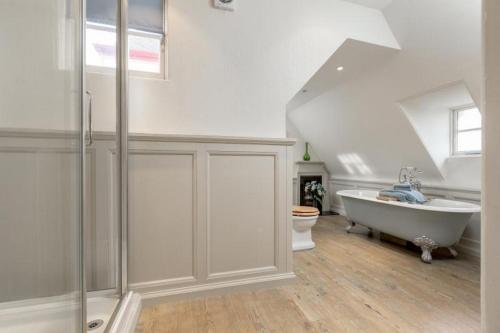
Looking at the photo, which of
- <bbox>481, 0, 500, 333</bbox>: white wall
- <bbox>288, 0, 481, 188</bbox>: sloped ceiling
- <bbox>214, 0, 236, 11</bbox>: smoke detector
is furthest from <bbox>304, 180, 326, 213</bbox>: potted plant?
<bbox>481, 0, 500, 333</bbox>: white wall

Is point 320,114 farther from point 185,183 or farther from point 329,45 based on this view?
point 185,183

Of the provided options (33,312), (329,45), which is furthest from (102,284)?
(329,45)

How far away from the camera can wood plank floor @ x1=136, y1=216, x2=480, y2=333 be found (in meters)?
1.49

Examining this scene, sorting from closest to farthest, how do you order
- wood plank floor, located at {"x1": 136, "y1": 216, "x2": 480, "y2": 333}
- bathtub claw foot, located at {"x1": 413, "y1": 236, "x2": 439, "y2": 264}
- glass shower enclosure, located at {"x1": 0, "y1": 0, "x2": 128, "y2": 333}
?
glass shower enclosure, located at {"x1": 0, "y1": 0, "x2": 128, "y2": 333}
wood plank floor, located at {"x1": 136, "y1": 216, "x2": 480, "y2": 333}
bathtub claw foot, located at {"x1": 413, "y1": 236, "x2": 439, "y2": 264}

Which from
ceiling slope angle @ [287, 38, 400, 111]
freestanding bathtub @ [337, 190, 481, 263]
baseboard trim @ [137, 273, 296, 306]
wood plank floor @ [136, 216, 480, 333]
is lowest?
wood plank floor @ [136, 216, 480, 333]

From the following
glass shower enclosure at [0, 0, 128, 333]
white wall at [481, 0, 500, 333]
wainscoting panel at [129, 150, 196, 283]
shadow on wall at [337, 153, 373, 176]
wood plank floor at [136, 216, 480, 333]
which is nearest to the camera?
white wall at [481, 0, 500, 333]

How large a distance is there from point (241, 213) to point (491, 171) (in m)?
1.66

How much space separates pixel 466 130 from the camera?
2.96m

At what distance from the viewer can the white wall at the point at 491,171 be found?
38 cm

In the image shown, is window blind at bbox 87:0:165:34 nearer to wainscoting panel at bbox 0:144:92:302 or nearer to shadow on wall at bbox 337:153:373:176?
wainscoting panel at bbox 0:144:92:302

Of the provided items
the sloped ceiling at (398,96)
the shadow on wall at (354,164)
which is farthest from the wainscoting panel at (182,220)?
the shadow on wall at (354,164)

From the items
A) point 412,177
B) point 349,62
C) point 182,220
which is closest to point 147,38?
point 182,220

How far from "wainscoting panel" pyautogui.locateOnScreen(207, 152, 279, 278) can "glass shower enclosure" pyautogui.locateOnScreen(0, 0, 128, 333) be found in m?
0.91

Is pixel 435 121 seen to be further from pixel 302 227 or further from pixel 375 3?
pixel 302 227
